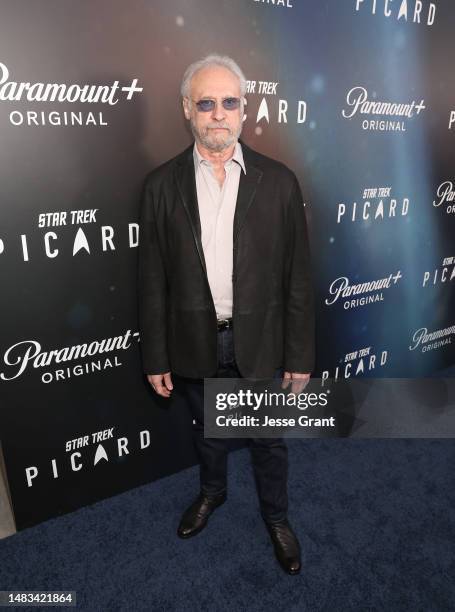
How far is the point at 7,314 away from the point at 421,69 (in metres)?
2.90

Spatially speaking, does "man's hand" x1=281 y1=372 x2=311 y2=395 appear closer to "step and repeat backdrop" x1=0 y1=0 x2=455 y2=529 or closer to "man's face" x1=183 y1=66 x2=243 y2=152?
"step and repeat backdrop" x1=0 y1=0 x2=455 y2=529

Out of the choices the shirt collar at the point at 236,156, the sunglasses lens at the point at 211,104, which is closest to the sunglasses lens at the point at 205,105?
→ the sunglasses lens at the point at 211,104

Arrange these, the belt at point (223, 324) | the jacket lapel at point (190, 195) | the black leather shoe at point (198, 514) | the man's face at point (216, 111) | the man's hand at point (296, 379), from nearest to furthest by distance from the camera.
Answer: the man's face at point (216, 111) < the jacket lapel at point (190, 195) < the belt at point (223, 324) < the man's hand at point (296, 379) < the black leather shoe at point (198, 514)

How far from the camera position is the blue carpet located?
2.14m

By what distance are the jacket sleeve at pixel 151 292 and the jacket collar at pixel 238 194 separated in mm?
160

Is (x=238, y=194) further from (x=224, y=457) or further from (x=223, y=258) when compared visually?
(x=224, y=457)

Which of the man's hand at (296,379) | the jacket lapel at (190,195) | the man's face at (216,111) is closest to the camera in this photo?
the man's face at (216,111)

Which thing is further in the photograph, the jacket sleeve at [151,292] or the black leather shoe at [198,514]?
the black leather shoe at [198,514]

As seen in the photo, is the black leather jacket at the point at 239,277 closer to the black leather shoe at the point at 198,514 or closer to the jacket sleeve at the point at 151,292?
the jacket sleeve at the point at 151,292

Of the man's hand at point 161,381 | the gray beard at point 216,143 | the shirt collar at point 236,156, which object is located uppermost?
the gray beard at point 216,143

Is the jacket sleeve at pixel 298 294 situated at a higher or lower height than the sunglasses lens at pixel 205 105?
lower

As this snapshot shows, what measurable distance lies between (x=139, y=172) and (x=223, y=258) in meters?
0.68

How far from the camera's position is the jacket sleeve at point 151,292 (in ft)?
6.63

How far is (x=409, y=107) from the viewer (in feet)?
9.99
